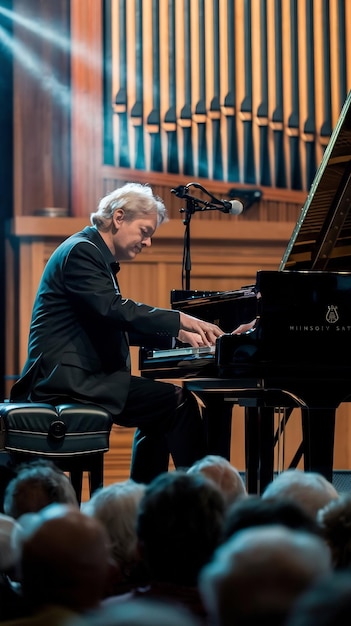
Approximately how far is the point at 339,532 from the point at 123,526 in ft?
1.49

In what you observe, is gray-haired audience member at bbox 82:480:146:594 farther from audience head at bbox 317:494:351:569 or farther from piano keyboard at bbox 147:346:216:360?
piano keyboard at bbox 147:346:216:360

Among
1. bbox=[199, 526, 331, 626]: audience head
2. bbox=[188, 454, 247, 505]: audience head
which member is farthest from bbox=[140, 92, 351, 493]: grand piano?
bbox=[199, 526, 331, 626]: audience head

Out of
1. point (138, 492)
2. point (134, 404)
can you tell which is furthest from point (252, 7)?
point (138, 492)

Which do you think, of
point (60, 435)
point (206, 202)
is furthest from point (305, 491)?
point (206, 202)

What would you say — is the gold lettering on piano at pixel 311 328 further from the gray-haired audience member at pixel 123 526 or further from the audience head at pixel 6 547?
the audience head at pixel 6 547

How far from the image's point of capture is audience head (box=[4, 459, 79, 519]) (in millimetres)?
2330

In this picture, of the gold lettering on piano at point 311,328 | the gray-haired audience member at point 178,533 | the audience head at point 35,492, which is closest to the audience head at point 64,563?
the gray-haired audience member at point 178,533

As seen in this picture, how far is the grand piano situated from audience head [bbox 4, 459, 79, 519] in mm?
1178

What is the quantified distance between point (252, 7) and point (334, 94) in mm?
681

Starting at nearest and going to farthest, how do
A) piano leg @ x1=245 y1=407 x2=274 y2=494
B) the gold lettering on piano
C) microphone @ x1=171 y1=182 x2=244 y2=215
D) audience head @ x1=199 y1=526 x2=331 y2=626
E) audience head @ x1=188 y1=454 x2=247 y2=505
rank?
audience head @ x1=199 y1=526 x2=331 y2=626 → audience head @ x1=188 y1=454 x2=247 y2=505 → the gold lettering on piano → piano leg @ x1=245 y1=407 x2=274 y2=494 → microphone @ x1=171 y1=182 x2=244 y2=215

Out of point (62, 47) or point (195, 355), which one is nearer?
point (195, 355)

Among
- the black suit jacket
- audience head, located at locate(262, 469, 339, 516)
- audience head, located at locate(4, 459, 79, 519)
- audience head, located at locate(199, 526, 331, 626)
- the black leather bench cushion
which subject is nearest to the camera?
audience head, located at locate(199, 526, 331, 626)

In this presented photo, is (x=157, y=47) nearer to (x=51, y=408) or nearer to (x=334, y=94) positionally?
(x=334, y=94)

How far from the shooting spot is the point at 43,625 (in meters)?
1.20
